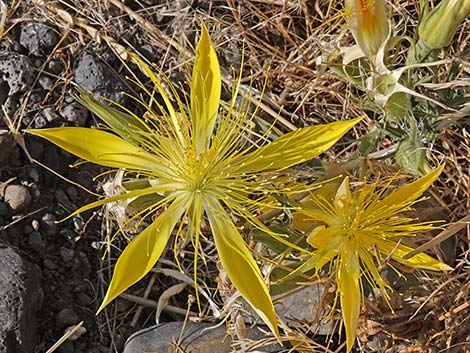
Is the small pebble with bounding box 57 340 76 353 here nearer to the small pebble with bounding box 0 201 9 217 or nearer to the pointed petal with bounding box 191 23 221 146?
the small pebble with bounding box 0 201 9 217

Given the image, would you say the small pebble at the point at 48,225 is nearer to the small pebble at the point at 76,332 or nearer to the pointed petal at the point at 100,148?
the small pebble at the point at 76,332

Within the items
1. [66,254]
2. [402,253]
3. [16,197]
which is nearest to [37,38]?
[16,197]

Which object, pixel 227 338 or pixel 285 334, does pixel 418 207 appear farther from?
pixel 227 338

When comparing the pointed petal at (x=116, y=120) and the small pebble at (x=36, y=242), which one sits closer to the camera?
the pointed petal at (x=116, y=120)

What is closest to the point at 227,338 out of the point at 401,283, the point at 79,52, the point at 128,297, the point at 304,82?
the point at 128,297

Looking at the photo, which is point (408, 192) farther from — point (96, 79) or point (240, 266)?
point (96, 79)

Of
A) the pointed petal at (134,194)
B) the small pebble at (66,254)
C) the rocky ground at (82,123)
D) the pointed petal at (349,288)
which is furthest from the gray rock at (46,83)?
the pointed petal at (349,288)
